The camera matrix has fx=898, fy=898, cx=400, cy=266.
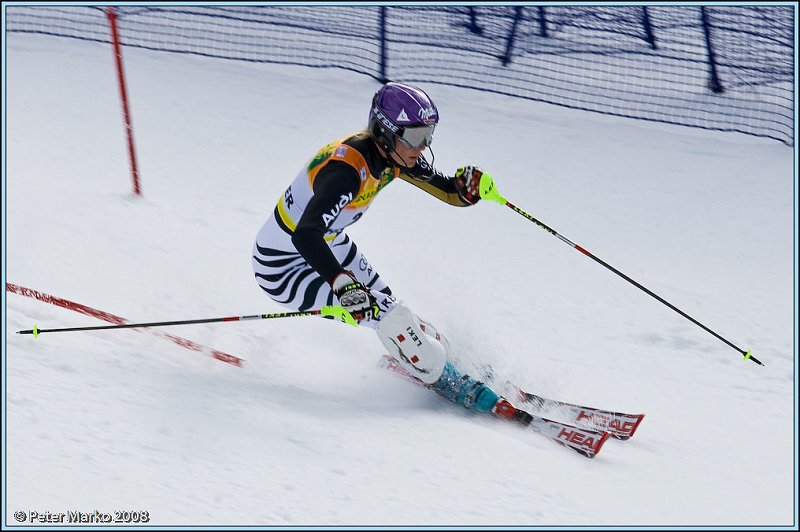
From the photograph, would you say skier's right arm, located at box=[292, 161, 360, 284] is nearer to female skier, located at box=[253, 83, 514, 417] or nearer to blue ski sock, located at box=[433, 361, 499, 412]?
female skier, located at box=[253, 83, 514, 417]

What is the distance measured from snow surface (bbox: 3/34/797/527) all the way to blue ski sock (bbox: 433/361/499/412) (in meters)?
0.08

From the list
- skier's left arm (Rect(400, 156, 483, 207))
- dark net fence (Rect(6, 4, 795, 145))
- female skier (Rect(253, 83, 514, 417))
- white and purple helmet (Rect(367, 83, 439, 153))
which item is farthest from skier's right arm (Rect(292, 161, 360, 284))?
dark net fence (Rect(6, 4, 795, 145))

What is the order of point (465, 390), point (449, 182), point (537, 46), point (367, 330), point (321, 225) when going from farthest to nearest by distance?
point (537, 46)
point (367, 330)
point (449, 182)
point (465, 390)
point (321, 225)

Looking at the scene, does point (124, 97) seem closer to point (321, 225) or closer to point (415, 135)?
point (415, 135)

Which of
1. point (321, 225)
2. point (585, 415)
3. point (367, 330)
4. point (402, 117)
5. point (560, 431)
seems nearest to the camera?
point (321, 225)

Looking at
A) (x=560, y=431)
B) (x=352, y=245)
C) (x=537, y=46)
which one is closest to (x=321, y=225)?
(x=352, y=245)

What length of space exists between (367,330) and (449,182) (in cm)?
114

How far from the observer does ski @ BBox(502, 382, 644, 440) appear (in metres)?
4.49

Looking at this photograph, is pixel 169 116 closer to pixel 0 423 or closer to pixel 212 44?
pixel 212 44

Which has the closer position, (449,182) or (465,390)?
(465,390)

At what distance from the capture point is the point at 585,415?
4.61 metres

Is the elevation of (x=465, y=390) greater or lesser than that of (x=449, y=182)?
lesser

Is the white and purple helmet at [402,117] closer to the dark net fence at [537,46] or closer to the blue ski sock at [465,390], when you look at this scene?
the blue ski sock at [465,390]

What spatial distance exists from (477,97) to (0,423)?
6843 mm
